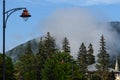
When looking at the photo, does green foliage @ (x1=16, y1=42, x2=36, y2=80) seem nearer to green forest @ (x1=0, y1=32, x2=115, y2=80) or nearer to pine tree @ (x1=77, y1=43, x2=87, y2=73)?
green forest @ (x1=0, y1=32, x2=115, y2=80)

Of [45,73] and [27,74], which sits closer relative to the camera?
[45,73]

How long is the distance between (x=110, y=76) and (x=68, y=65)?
38529 mm

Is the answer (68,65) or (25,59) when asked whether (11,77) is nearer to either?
(68,65)

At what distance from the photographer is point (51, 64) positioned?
12950 centimetres

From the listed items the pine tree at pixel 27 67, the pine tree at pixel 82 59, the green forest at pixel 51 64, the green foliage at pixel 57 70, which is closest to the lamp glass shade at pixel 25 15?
the green forest at pixel 51 64

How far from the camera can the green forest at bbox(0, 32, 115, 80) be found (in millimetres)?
127250

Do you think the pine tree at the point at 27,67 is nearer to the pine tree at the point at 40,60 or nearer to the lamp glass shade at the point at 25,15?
the pine tree at the point at 40,60

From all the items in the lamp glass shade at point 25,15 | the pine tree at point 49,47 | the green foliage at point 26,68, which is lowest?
the green foliage at point 26,68

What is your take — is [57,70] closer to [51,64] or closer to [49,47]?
[51,64]

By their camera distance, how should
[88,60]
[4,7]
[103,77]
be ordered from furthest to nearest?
1. [88,60]
2. [103,77]
3. [4,7]

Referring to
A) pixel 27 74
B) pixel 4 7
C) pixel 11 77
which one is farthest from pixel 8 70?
pixel 4 7

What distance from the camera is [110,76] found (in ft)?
541

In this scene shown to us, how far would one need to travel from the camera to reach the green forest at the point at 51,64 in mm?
127250

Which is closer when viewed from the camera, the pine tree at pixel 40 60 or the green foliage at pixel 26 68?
the green foliage at pixel 26 68
